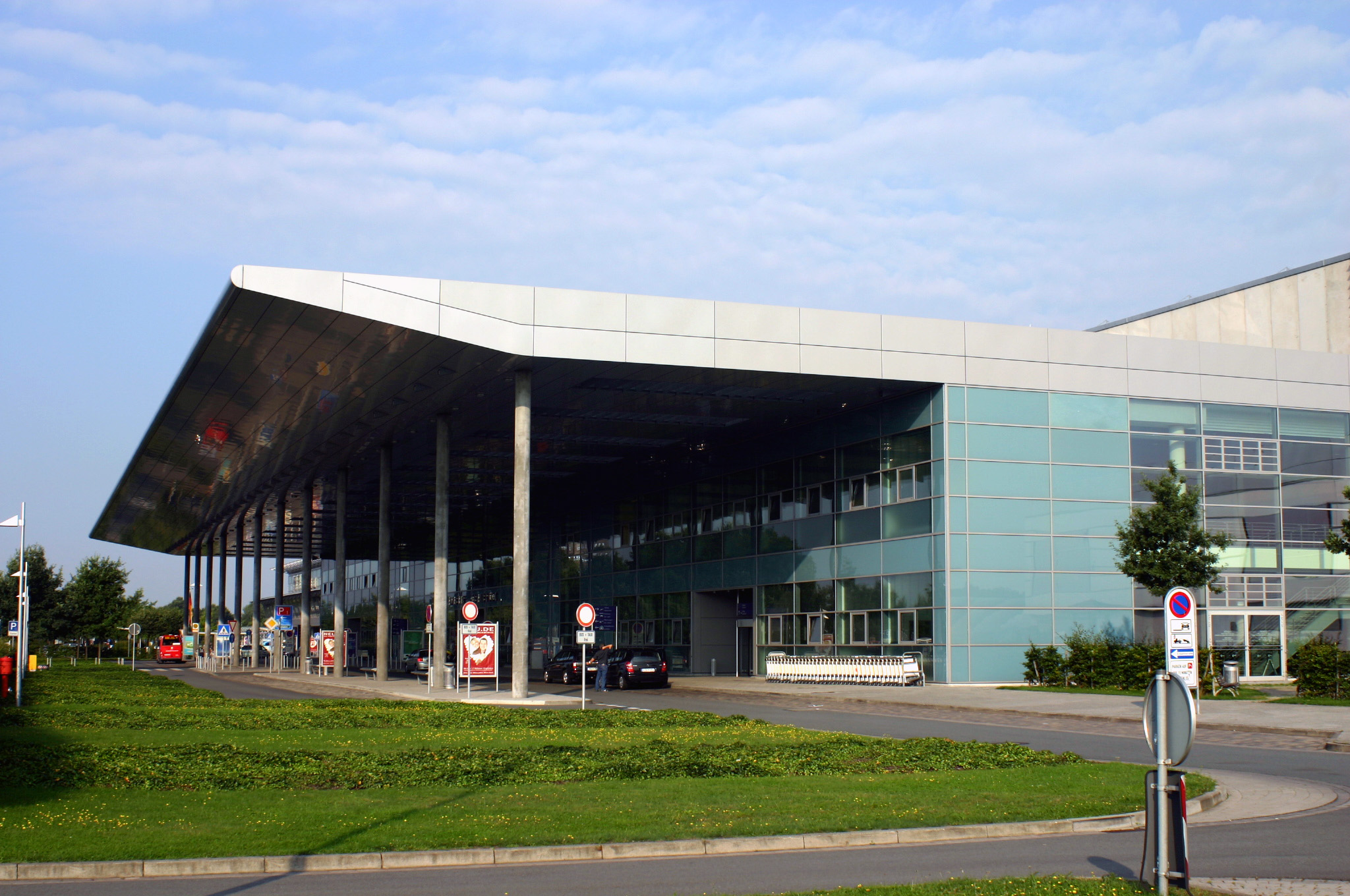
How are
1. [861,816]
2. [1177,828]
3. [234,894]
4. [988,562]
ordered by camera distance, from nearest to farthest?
[1177,828]
[234,894]
[861,816]
[988,562]

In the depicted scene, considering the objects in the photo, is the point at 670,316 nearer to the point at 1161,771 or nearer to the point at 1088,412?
the point at 1088,412

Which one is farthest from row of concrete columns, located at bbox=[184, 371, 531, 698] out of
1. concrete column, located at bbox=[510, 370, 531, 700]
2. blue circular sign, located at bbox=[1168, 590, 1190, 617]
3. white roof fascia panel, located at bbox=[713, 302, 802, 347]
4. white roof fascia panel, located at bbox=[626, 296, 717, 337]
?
blue circular sign, located at bbox=[1168, 590, 1190, 617]

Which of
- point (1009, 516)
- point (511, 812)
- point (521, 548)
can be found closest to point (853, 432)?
point (1009, 516)

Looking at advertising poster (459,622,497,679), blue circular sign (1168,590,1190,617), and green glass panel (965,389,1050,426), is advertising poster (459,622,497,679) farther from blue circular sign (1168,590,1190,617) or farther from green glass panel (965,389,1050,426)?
blue circular sign (1168,590,1190,617)

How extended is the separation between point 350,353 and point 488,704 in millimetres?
9722

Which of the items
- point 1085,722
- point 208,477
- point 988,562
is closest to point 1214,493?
point 988,562

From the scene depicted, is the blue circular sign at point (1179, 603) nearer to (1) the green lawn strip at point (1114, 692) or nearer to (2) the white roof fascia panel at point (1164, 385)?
(1) the green lawn strip at point (1114, 692)

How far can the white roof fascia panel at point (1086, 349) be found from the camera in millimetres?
37938

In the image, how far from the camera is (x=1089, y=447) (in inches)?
1494

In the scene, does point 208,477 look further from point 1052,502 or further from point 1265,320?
point 1265,320

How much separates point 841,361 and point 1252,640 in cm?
1617

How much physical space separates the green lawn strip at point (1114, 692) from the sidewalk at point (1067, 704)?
516mm

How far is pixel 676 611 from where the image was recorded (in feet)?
176


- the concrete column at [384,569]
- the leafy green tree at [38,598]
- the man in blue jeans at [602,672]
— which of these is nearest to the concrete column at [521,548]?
the man in blue jeans at [602,672]
